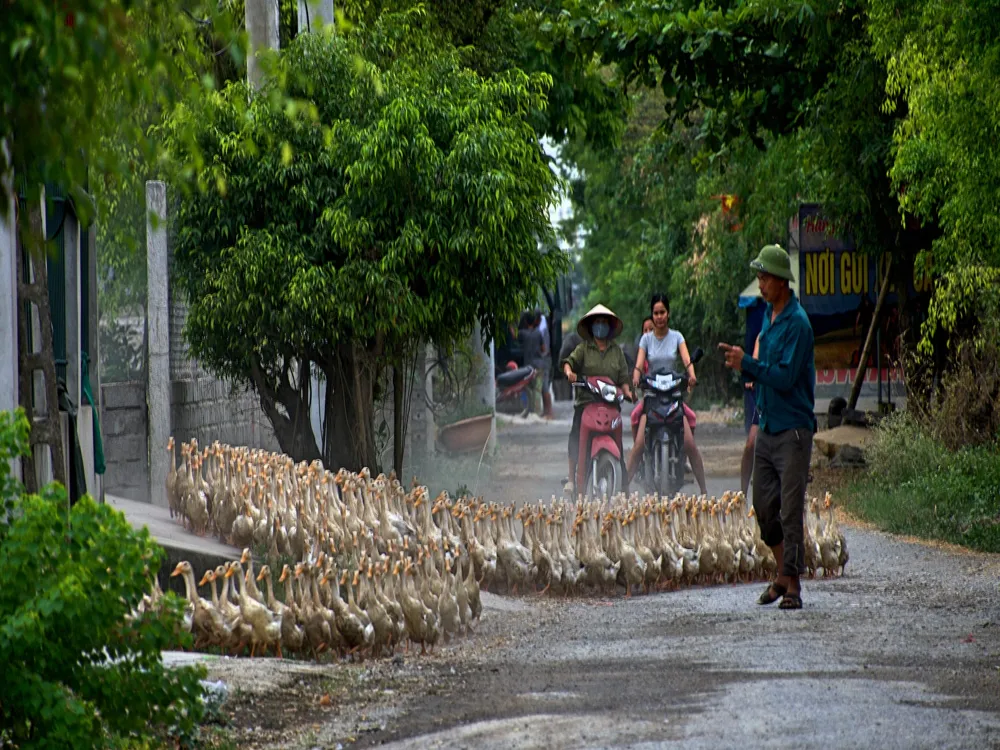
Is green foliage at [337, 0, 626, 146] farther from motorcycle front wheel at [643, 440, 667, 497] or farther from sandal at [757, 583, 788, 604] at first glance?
sandal at [757, 583, 788, 604]

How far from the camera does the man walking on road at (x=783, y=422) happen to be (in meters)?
8.59

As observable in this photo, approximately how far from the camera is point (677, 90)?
16.8 metres

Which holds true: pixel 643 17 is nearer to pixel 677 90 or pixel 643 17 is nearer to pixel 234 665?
pixel 677 90

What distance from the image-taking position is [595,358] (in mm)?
14180

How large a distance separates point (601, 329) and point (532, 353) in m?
20.6

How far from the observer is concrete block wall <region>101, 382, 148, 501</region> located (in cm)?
1123

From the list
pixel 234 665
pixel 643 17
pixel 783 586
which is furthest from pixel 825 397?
pixel 234 665

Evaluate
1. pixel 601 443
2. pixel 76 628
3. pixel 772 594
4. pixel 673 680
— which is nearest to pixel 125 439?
pixel 601 443

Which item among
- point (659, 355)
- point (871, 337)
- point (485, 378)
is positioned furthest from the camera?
point (485, 378)

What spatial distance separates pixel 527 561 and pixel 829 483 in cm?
847

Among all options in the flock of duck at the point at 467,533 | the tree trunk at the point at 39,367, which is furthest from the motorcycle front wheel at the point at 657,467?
the tree trunk at the point at 39,367

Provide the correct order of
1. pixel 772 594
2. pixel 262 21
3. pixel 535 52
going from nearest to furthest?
pixel 772 594 → pixel 262 21 → pixel 535 52

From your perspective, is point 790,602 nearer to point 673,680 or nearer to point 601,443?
point 673,680

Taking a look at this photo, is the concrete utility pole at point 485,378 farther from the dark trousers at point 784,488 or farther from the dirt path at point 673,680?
the dark trousers at point 784,488
